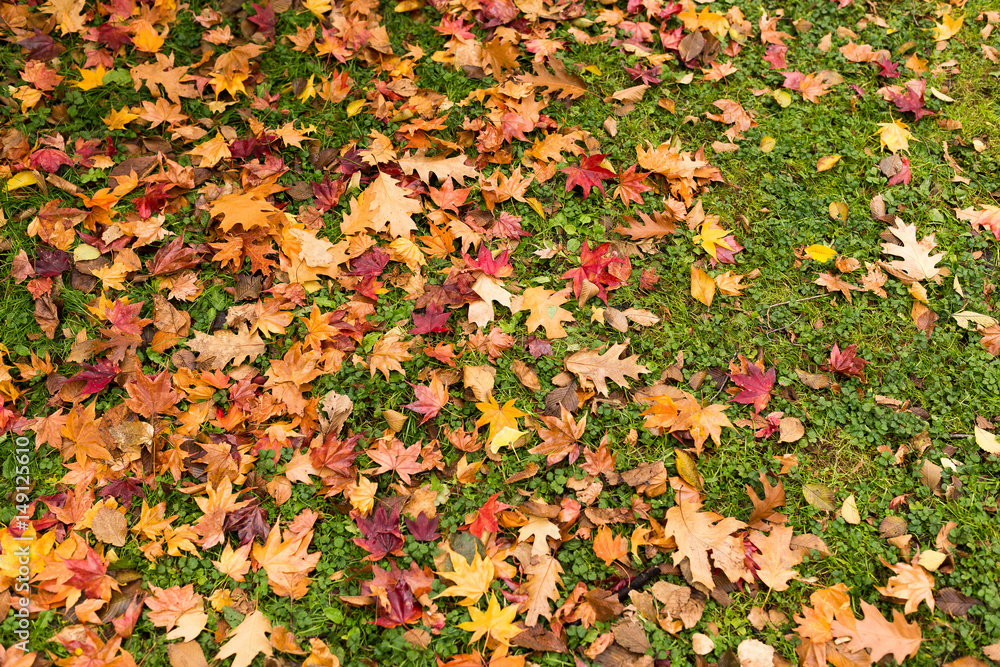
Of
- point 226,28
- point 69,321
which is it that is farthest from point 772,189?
point 69,321

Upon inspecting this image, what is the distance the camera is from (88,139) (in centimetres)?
326

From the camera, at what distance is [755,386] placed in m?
2.72

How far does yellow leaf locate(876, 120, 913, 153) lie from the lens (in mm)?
3354

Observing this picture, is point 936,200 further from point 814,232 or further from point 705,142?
point 705,142

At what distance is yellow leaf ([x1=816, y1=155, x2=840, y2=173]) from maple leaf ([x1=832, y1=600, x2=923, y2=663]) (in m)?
2.16

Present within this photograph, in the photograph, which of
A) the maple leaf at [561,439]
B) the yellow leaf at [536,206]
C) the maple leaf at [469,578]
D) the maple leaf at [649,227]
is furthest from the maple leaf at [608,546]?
the yellow leaf at [536,206]

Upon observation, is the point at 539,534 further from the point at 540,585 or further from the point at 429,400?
the point at 429,400

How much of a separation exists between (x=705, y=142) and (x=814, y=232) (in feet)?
2.47

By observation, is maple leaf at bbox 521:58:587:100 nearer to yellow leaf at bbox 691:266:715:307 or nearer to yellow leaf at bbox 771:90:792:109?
yellow leaf at bbox 771:90:792:109

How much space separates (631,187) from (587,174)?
0.78 ft

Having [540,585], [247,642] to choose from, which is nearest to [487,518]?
[540,585]

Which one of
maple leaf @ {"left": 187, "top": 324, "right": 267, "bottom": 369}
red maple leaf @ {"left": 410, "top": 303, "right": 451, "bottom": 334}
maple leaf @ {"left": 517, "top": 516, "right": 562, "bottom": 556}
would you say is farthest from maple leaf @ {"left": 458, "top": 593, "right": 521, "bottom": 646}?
maple leaf @ {"left": 187, "top": 324, "right": 267, "bottom": 369}

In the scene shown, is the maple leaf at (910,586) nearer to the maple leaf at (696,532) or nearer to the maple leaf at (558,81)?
the maple leaf at (696,532)

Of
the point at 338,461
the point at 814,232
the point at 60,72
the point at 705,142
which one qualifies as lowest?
the point at 338,461
